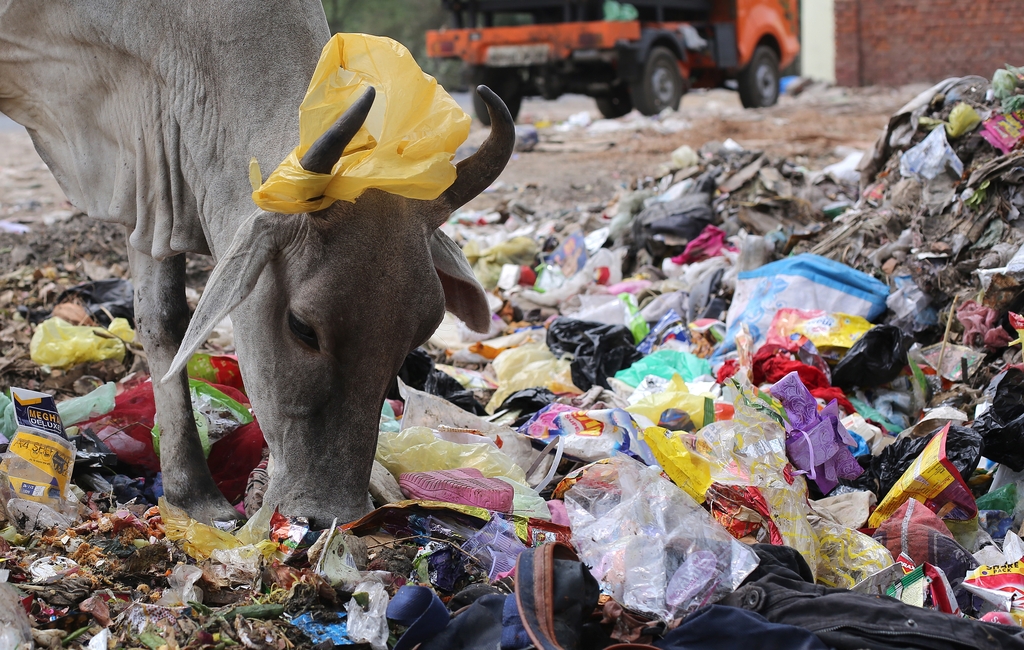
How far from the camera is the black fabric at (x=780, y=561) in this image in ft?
8.89

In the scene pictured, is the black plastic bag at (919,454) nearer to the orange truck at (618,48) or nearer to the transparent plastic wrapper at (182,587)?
the transparent plastic wrapper at (182,587)

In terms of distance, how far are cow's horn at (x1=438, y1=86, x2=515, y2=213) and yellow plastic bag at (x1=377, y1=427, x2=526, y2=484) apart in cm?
105

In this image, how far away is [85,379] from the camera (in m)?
4.70

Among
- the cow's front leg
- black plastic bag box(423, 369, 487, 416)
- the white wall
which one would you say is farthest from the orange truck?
the cow's front leg

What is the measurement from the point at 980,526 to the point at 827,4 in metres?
21.3

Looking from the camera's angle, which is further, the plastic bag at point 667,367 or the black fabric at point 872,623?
the plastic bag at point 667,367

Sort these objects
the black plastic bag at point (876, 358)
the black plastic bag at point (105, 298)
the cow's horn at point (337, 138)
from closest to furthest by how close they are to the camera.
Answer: the cow's horn at point (337, 138) < the black plastic bag at point (876, 358) < the black plastic bag at point (105, 298)

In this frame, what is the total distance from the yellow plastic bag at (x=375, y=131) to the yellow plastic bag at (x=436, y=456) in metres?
1.18

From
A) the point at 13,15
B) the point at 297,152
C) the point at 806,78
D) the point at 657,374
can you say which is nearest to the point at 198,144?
the point at 297,152

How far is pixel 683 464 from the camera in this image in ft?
11.1

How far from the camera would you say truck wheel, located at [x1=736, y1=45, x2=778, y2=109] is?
1641 centimetres

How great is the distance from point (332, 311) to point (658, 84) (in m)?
12.6

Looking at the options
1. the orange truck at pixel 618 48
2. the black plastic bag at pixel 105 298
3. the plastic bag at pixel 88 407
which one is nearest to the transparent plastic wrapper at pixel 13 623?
the plastic bag at pixel 88 407

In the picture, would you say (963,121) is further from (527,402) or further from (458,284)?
(458,284)
